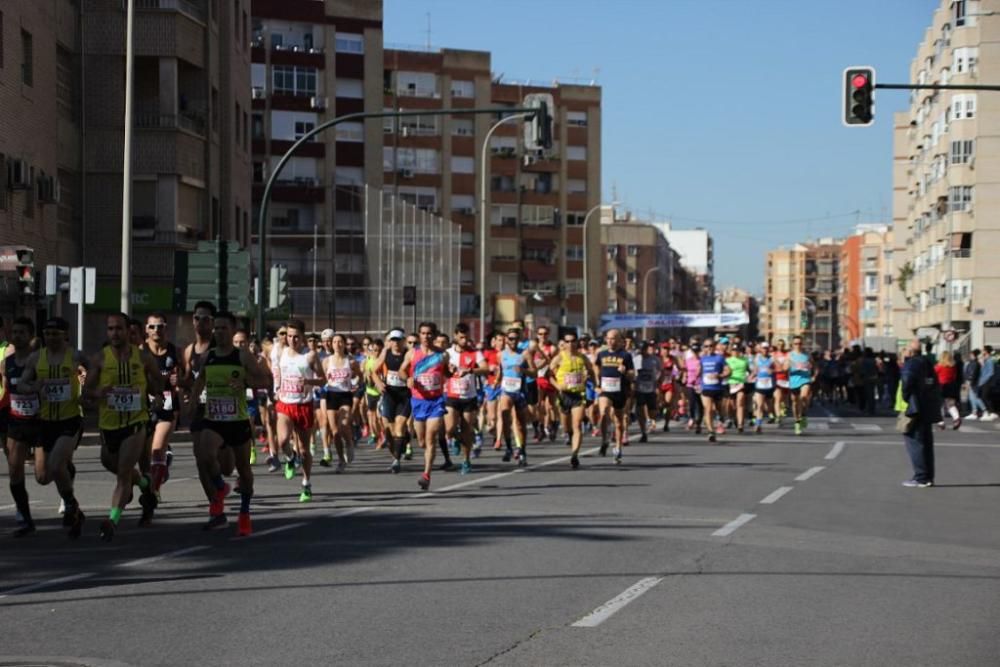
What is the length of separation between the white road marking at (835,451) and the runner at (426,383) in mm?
7373

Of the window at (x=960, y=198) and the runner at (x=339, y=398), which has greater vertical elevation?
the window at (x=960, y=198)

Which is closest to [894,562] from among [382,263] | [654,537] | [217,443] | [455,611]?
[654,537]

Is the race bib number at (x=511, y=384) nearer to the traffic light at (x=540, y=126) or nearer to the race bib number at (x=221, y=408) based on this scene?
the traffic light at (x=540, y=126)

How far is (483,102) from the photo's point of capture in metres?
102

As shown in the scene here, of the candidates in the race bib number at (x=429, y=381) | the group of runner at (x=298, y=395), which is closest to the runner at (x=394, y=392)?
the group of runner at (x=298, y=395)

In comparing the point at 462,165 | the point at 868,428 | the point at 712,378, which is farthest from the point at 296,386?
the point at 462,165

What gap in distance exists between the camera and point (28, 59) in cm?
3831

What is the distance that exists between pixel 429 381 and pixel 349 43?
63812 millimetres

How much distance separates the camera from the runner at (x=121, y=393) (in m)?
13.9

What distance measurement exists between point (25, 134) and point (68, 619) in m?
30.1

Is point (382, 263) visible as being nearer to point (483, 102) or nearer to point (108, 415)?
point (108, 415)

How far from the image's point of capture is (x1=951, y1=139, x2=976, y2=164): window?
272 feet

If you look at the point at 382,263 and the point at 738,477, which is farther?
the point at 382,263

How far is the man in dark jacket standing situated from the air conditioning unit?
71.7 ft
